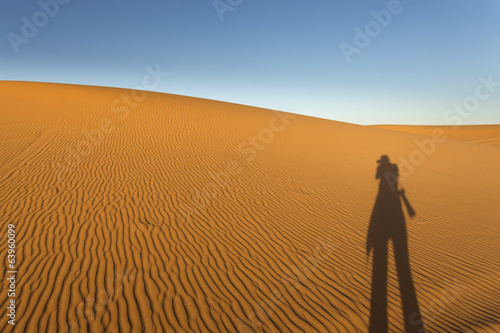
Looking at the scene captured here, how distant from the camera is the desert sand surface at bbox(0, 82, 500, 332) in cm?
349

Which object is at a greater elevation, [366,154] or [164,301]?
[366,154]

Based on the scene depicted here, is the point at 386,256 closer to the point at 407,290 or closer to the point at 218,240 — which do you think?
the point at 407,290

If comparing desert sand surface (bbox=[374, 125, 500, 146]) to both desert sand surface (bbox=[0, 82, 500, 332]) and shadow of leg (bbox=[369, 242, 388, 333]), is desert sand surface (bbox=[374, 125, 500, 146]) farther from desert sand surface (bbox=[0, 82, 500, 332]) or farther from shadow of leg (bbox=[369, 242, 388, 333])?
shadow of leg (bbox=[369, 242, 388, 333])

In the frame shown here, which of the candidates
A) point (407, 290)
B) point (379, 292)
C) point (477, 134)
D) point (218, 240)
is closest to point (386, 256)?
point (407, 290)

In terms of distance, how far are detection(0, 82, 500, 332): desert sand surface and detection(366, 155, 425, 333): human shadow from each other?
63 mm

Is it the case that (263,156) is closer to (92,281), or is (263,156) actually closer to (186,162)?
(186,162)

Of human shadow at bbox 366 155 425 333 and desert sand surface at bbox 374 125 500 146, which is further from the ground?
desert sand surface at bbox 374 125 500 146

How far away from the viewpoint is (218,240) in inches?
214

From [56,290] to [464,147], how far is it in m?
28.0

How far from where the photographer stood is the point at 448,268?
16.9 feet

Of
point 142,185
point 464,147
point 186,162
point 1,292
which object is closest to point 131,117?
point 186,162

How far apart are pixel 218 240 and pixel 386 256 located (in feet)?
12.1

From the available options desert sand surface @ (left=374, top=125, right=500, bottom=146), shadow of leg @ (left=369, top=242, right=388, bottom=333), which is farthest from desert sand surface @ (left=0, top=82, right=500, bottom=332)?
desert sand surface @ (left=374, top=125, right=500, bottom=146)

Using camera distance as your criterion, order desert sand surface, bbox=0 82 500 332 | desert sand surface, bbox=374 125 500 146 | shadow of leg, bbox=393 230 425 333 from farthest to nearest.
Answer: desert sand surface, bbox=374 125 500 146, shadow of leg, bbox=393 230 425 333, desert sand surface, bbox=0 82 500 332
